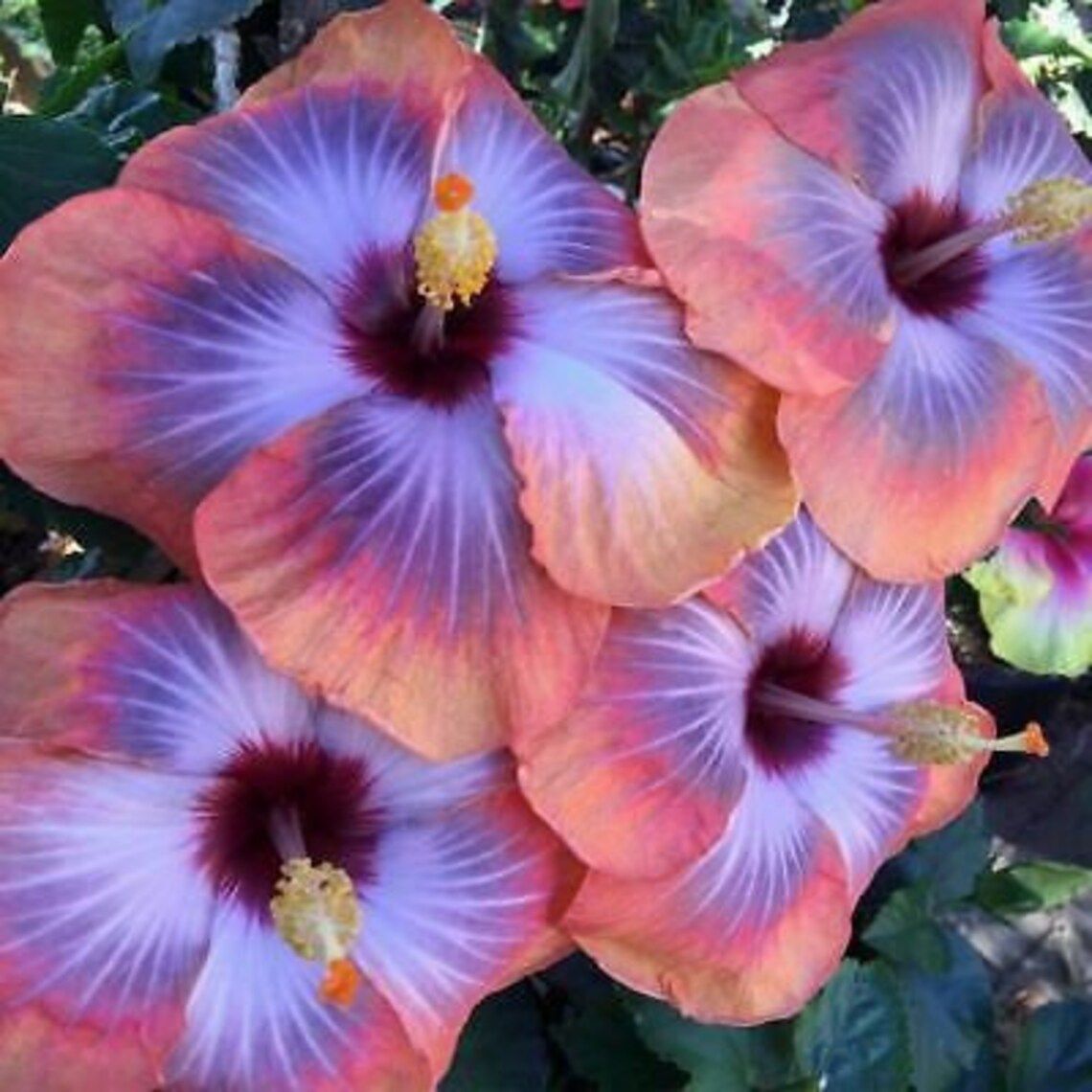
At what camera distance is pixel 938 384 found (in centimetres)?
85

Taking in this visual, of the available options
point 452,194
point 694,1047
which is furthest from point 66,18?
point 694,1047

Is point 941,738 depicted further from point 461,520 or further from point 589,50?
point 589,50

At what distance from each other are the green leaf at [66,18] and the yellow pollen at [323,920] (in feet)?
2.41

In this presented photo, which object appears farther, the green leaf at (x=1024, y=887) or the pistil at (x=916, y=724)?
the green leaf at (x=1024, y=887)

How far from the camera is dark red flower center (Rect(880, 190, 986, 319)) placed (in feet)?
2.93

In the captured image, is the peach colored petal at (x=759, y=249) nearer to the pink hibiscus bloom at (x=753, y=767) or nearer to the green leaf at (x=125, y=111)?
the pink hibiscus bloom at (x=753, y=767)

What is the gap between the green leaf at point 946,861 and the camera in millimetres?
1417

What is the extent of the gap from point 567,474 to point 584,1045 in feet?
2.02

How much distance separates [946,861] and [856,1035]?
25 cm

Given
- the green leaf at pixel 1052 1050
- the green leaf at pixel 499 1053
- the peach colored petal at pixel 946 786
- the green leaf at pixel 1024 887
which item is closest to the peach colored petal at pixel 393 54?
the peach colored petal at pixel 946 786

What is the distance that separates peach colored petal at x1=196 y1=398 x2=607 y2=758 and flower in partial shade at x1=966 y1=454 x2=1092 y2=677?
1.11 meters

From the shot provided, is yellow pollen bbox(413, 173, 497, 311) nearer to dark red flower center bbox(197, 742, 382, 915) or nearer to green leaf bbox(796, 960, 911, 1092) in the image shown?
dark red flower center bbox(197, 742, 382, 915)

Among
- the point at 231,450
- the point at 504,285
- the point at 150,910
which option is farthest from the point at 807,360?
the point at 150,910

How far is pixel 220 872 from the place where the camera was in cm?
79
